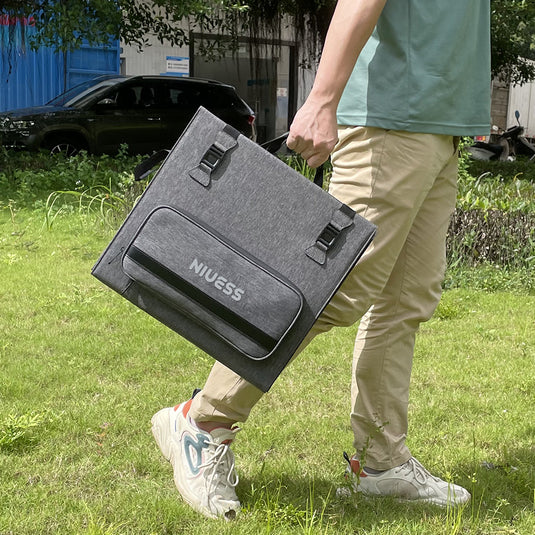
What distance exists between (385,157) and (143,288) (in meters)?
0.73

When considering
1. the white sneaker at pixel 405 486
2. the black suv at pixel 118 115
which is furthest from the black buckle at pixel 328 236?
the black suv at pixel 118 115

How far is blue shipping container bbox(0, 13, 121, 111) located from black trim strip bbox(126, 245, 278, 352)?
587 inches

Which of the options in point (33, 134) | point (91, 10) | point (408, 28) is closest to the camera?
point (408, 28)

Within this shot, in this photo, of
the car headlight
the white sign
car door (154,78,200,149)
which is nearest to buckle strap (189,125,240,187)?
the car headlight

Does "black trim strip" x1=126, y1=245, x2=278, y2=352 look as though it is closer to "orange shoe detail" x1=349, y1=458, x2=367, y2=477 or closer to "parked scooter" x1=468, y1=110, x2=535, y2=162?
"orange shoe detail" x1=349, y1=458, x2=367, y2=477

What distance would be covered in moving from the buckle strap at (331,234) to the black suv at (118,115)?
1113 cm

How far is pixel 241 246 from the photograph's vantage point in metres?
2.05

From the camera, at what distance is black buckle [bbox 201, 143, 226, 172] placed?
206 centimetres

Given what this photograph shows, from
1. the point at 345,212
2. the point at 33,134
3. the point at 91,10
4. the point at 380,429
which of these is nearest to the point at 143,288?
the point at 345,212

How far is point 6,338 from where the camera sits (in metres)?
4.19

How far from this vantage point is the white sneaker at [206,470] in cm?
235

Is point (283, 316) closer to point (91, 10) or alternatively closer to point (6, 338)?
point (6, 338)

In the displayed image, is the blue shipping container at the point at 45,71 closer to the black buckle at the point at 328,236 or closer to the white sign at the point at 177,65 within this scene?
the white sign at the point at 177,65

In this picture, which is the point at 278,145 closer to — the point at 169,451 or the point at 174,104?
the point at 169,451
